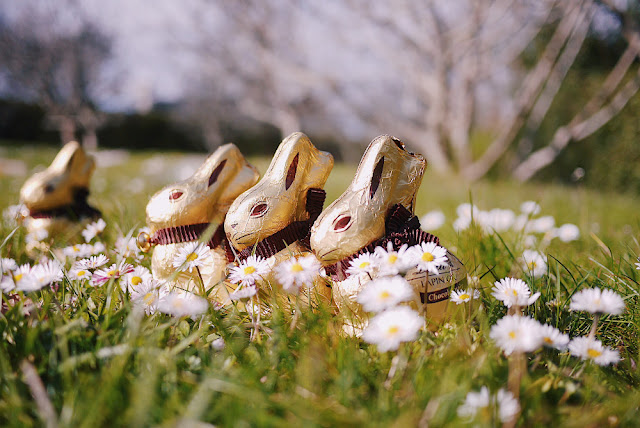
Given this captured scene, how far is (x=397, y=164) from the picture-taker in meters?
1.42

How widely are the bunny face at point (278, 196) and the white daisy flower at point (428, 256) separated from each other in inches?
20.8

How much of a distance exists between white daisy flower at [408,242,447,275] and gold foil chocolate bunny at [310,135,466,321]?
11cm

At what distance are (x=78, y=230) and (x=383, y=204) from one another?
1826mm

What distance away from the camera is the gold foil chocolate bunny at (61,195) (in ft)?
7.46

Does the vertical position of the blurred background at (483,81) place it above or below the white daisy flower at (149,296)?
above

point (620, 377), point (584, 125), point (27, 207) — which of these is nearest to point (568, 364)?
point (620, 377)

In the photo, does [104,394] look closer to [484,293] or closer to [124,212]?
[484,293]

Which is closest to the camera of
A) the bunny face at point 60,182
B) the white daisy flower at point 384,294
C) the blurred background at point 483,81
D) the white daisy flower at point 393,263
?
the white daisy flower at point 384,294

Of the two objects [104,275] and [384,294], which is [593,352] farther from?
[104,275]

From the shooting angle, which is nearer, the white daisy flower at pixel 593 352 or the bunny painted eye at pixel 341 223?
the white daisy flower at pixel 593 352

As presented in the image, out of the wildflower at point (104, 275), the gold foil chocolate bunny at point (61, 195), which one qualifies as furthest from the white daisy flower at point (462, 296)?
the gold foil chocolate bunny at point (61, 195)

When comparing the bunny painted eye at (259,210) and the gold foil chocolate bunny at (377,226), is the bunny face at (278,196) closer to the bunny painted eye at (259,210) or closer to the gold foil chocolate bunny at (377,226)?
the bunny painted eye at (259,210)

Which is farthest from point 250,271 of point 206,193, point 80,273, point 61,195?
point 61,195

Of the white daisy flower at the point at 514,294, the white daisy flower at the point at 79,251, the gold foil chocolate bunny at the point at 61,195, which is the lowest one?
the white daisy flower at the point at 514,294
